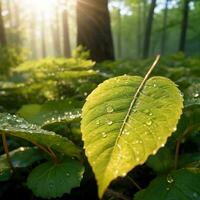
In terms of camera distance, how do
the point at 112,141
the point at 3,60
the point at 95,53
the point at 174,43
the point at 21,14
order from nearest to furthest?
the point at 112,141 < the point at 3,60 < the point at 95,53 < the point at 21,14 < the point at 174,43

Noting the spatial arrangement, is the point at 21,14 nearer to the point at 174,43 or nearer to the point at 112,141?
the point at 174,43

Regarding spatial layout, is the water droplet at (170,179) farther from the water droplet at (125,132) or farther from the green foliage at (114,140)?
the water droplet at (125,132)

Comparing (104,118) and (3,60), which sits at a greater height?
(104,118)

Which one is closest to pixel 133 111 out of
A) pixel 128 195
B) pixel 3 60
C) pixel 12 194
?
pixel 128 195

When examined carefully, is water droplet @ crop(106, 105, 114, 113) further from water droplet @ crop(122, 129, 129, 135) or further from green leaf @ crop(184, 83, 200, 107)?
green leaf @ crop(184, 83, 200, 107)

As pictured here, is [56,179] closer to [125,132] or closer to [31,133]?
[31,133]

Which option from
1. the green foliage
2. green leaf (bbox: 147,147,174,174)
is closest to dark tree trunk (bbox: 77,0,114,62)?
the green foliage

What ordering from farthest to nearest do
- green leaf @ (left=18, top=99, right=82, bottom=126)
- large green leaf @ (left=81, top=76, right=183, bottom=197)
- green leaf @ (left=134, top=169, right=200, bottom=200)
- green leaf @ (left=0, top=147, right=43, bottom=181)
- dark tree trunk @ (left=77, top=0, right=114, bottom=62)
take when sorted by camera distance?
dark tree trunk @ (left=77, top=0, right=114, bottom=62) → green leaf @ (left=18, top=99, right=82, bottom=126) → green leaf @ (left=0, top=147, right=43, bottom=181) → green leaf @ (left=134, top=169, right=200, bottom=200) → large green leaf @ (left=81, top=76, right=183, bottom=197)
